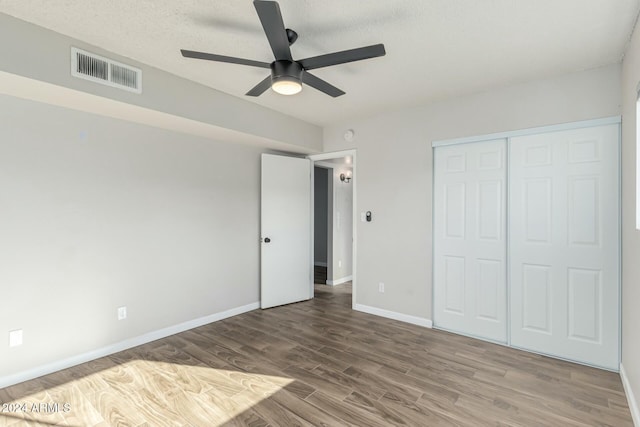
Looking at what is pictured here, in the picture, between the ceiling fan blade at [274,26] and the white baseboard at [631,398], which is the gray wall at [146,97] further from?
the white baseboard at [631,398]

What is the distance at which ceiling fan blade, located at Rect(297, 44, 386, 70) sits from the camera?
6.02 feet

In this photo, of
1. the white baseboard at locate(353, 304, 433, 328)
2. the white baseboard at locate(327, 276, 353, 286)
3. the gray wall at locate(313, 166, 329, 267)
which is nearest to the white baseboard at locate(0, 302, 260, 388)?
the white baseboard at locate(353, 304, 433, 328)

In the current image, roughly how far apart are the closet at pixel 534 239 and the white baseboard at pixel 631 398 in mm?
233

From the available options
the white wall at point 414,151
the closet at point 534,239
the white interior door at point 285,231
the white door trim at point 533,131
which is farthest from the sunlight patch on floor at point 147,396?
the white door trim at point 533,131

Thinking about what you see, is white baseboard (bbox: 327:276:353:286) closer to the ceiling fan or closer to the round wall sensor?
the round wall sensor

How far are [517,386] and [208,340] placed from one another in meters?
2.81

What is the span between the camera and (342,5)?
192cm

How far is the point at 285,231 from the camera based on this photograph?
177 inches

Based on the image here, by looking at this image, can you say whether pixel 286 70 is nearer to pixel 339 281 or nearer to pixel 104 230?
pixel 104 230

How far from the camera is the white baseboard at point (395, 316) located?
12.0 feet

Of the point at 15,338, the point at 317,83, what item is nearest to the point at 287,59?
the point at 317,83

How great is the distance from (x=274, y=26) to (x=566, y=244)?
3003 mm

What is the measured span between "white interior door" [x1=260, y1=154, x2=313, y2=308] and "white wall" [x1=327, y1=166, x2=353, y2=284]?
1.05m

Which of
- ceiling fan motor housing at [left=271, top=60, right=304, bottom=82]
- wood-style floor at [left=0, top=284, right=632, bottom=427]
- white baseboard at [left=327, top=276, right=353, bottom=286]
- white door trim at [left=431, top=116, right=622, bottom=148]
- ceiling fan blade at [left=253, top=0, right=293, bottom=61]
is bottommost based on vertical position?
wood-style floor at [left=0, top=284, right=632, bottom=427]
